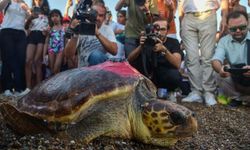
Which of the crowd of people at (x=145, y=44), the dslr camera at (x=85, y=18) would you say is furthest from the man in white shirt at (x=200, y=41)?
the dslr camera at (x=85, y=18)

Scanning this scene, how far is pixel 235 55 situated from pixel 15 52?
261 cm

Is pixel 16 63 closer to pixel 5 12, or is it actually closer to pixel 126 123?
pixel 5 12

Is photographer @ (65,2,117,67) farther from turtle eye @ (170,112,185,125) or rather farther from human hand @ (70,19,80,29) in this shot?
turtle eye @ (170,112,185,125)

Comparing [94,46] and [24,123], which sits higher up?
[94,46]

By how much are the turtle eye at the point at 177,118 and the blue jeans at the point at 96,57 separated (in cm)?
188

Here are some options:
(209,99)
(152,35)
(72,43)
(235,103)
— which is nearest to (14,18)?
(72,43)

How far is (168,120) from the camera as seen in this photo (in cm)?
199

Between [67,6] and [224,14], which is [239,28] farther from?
[67,6]

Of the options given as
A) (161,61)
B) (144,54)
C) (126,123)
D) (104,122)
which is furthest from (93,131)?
(161,61)

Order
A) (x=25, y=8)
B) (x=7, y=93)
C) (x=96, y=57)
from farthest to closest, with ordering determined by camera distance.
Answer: (x=25, y=8), (x=7, y=93), (x=96, y=57)

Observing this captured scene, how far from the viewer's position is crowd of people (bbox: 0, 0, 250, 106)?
3837 millimetres

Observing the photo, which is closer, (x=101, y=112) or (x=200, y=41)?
(x=101, y=112)

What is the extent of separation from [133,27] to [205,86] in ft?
3.47

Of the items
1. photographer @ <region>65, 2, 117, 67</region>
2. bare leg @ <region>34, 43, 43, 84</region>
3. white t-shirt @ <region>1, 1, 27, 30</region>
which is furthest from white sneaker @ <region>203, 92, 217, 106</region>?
white t-shirt @ <region>1, 1, 27, 30</region>
